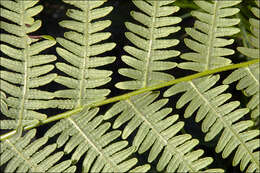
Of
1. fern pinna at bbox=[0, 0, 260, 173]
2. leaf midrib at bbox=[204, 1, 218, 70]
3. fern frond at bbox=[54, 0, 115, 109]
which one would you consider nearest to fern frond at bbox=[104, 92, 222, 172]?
fern pinna at bbox=[0, 0, 260, 173]

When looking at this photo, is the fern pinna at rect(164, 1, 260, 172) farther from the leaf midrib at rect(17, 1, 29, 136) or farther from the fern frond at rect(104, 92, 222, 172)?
the leaf midrib at rect(17, 1, 29, 136)

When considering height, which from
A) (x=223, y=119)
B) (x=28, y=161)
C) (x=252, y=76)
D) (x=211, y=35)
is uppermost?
(x=211, y=35)

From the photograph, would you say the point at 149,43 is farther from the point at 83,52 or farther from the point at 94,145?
the point at 94,145

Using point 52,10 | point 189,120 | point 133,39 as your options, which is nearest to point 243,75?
point 133,39

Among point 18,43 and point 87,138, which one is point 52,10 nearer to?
point 18,43

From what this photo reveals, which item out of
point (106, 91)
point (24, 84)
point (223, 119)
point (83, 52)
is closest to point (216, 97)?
point (223, 119)

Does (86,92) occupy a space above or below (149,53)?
below

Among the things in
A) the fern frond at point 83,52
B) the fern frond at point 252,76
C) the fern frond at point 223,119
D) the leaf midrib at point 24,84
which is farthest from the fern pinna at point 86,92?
the fern frond at point 252,76

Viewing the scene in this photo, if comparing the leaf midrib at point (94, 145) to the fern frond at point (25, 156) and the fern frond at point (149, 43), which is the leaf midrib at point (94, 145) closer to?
the fern frond at point (25, 156)
